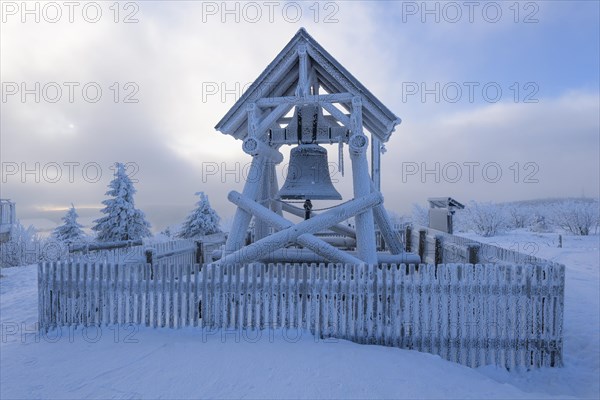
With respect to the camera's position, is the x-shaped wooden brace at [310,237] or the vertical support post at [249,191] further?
the vertical support post at [249,191]

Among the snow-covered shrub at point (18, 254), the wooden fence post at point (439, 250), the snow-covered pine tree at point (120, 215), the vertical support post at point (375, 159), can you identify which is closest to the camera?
the wooden fence post at point (439, 250)

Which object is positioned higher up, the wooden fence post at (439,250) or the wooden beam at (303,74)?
the wooden beam at (303,74)

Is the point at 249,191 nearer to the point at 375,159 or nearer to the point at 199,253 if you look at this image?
the point at 199,253

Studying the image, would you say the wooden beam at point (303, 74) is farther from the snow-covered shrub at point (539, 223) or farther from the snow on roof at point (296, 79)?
the snow-covered shrub at point (539, 223)

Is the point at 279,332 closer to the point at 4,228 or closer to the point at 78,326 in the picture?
the point at 78,326

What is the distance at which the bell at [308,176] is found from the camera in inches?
309

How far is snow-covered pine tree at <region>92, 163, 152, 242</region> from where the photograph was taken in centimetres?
2575

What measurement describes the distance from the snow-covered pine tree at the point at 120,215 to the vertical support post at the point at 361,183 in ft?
76.4

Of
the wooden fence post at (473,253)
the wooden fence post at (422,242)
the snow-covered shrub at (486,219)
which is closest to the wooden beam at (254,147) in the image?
the wooden fence post at (473,253)

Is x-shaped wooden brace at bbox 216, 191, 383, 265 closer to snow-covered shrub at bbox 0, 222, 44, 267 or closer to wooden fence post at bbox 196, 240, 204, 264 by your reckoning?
wooden fence post at bbox 196, 240, 204, 264

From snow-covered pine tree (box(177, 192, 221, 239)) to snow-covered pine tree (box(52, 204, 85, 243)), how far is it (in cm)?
817

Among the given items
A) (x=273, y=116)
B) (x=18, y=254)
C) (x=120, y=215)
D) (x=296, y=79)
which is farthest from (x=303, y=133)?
(x=120, y=215)

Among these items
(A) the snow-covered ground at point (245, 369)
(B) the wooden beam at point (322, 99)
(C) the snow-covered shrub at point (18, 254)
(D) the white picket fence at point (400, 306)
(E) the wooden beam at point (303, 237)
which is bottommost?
(C) the snow-covered shrub at point (18, 254)

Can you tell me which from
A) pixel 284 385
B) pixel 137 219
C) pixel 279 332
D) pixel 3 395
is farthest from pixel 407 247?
pixel 137 219
